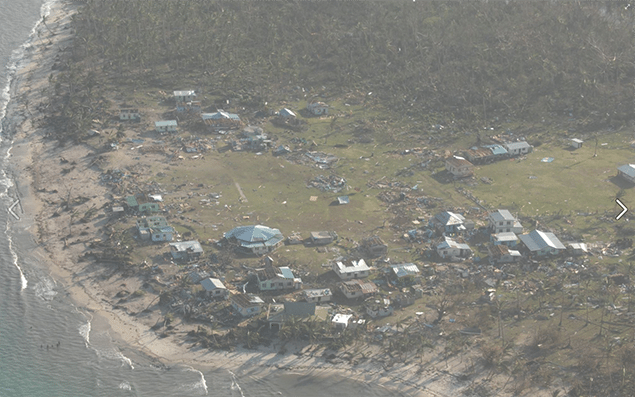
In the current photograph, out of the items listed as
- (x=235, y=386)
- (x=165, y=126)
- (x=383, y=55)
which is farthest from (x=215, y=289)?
(x=383, y=55)

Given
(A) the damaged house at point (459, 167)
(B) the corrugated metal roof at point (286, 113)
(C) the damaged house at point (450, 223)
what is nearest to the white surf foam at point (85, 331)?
(C) the damaged house at point (450, 223)

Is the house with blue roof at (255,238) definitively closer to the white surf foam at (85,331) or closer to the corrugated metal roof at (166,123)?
the white surf foam at (85,331)

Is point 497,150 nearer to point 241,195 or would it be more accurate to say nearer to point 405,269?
point 405,269

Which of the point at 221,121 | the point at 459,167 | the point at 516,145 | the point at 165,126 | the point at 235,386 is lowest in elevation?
the point at 516,145

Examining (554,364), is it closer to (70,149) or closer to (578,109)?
(578,109)

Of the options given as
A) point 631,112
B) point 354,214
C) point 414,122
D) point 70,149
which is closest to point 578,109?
point 631,112

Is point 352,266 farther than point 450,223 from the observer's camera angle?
No

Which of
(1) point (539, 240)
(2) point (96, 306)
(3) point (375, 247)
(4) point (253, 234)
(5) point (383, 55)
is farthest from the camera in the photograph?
(5) point (383, 55)
